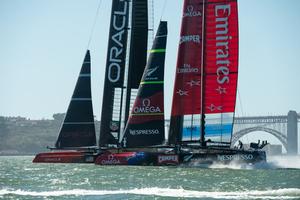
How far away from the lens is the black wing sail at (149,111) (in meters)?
42.2

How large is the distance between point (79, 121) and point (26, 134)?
408ft

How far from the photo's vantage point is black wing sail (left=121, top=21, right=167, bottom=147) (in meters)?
42.2

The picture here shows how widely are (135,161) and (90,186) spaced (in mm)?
12345

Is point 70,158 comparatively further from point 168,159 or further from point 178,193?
point 178,193

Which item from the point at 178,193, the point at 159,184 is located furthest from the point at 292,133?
the point at 178,193

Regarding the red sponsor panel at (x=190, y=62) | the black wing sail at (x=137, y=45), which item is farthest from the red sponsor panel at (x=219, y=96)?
the black wing sail at (x=137, y=45)

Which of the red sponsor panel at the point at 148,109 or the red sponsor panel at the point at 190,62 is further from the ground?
the red sponsor panel at the point at 190,62

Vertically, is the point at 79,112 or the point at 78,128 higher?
the point at 79,112

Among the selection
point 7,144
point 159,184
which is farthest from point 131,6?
point 7,144

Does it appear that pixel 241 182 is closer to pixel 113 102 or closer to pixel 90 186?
pixel 90 186

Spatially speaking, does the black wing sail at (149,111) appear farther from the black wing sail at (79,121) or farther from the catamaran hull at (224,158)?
the black wing sail at (79,121)

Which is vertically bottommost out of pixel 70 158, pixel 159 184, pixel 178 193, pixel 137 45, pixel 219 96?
pixel 178 193

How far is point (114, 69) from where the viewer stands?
47.4 meters

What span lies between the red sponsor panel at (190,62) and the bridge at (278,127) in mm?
79407
